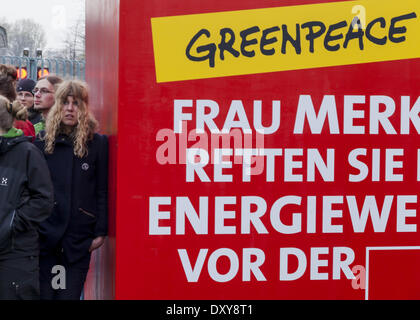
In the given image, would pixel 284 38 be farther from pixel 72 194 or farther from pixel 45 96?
pixel 45 96

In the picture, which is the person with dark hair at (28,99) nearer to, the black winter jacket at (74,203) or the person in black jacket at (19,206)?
the black winter jacket at (74,203)

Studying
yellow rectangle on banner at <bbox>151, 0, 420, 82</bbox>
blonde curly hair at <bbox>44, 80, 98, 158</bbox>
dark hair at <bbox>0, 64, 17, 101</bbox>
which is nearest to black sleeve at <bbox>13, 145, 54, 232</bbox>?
blonde curly hair at <bbox>44, 80, 98, 158</bbox>

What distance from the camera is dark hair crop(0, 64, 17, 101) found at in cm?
416

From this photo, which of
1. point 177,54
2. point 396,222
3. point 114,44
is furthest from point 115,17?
point 396,222

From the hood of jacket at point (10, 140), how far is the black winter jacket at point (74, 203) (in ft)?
1.02

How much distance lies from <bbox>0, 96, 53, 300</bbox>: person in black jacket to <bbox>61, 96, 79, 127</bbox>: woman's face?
1.20 feet

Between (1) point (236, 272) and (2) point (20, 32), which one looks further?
(2) point (20, 32)

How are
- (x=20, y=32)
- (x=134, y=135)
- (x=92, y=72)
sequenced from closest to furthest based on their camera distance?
(x=134, y=135) < (x=92, y=72) < (x=20, y=32)

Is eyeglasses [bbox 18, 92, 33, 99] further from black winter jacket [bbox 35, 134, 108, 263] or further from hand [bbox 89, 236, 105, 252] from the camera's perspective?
hand [bbox 89, 236, 105, 252]

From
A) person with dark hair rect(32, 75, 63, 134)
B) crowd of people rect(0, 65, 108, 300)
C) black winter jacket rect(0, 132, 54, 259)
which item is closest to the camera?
black winter jacket rect(0, 132, 54, 259)

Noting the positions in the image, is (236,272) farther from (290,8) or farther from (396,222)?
(290,8)

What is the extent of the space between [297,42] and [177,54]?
2.18 ft

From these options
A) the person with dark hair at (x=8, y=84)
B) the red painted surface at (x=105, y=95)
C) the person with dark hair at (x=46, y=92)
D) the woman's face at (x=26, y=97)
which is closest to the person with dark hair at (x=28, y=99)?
the woman's face at (x=26, y=97)

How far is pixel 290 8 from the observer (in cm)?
334
